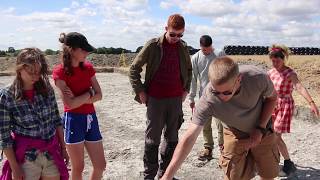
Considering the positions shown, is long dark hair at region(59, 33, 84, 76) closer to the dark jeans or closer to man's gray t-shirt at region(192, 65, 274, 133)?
man's gray t-shirt at region(192, 65, 274, 133)

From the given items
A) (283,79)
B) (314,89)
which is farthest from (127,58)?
(283,79)

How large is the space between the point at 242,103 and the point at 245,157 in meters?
0.66

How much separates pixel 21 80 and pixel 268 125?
6.81 feet

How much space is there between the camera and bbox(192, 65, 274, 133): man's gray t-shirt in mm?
3457

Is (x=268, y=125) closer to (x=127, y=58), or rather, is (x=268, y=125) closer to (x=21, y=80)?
(x=21, y=80)

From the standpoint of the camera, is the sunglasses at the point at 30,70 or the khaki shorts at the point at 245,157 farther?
the khaki shorts at the point at 245,157

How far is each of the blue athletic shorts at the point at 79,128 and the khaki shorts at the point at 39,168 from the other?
516mm

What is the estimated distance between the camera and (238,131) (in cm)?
390

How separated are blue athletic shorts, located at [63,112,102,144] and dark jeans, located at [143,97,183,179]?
1.11 meters

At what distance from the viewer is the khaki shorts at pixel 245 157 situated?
154 inches

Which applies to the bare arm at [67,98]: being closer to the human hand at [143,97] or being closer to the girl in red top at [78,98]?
the girl in red top at [78,98]

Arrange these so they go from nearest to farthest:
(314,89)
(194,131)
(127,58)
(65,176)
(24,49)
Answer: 1. (194,131)
2. (24,49)
3. (65,176)
4. (314,89)
5. (127,58)

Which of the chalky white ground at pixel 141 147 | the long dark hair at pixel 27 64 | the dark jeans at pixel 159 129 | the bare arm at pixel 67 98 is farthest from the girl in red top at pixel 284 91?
the long dark hair at pixel 27 64

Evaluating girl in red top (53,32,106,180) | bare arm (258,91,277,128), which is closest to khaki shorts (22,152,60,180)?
girl in red top (53,32,106,180)
